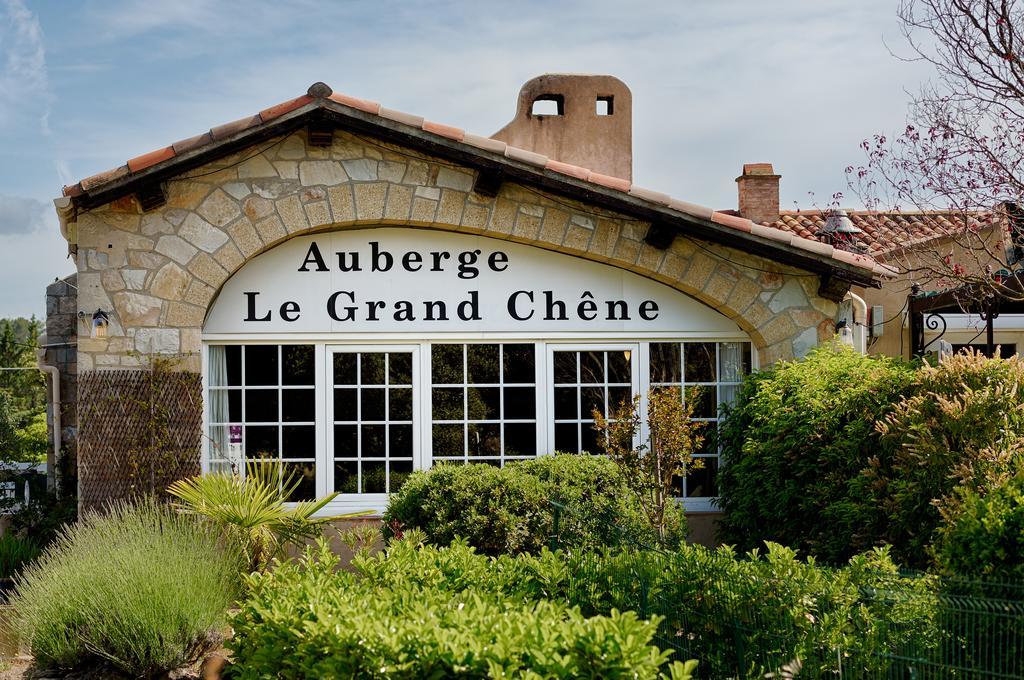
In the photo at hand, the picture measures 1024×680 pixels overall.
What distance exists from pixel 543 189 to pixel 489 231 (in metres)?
0.65

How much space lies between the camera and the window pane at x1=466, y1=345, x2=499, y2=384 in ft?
33.1

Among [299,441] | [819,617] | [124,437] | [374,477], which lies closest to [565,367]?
[374,477]

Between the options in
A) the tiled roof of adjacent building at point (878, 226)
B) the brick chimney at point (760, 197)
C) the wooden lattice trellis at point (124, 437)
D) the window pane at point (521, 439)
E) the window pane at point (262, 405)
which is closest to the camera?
the wooden lattice trellis at point (124, 437)

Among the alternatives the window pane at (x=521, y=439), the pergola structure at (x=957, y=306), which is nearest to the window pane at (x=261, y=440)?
the window pane at (x=521, y=439)

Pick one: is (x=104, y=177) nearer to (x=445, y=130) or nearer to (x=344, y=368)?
(x=344, y=368)

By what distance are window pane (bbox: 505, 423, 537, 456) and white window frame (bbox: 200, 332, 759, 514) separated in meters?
0.08

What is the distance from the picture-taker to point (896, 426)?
729cm

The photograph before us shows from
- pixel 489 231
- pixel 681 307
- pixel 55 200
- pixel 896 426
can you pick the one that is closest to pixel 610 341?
pixel 681 307

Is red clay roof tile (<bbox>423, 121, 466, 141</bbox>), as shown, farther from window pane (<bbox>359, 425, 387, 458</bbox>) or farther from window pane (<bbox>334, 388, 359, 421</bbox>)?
window pane (<bbox>359, 425, 387, 458</bbox>)

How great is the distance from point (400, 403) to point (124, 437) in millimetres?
2541

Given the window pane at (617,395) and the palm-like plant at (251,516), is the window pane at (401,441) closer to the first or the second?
the palm-like plant at (251,516)

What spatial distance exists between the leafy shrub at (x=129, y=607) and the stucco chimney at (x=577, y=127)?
1021 cm

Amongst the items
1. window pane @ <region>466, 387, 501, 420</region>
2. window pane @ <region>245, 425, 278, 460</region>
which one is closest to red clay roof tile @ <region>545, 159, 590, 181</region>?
window pane @ <region>466, 387, 501, 420</region>

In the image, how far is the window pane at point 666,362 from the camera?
403 inches
